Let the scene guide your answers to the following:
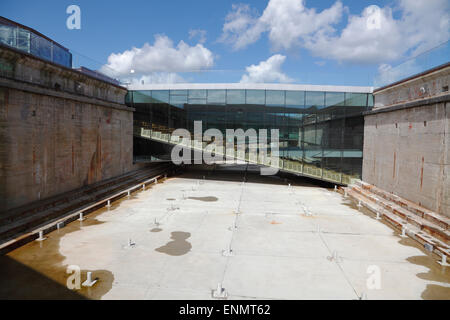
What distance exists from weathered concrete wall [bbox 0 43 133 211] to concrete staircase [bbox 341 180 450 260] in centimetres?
1775

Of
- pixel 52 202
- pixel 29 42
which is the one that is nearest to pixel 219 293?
pixel 52 202

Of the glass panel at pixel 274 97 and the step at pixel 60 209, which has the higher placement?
the glass panel at pixel 274 97

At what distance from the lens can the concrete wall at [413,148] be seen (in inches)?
539

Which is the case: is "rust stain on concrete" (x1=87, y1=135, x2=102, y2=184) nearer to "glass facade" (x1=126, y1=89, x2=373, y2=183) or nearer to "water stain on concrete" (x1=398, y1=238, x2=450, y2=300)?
"glass facade" (x1=126, y1=89, x2=373, y2=183)

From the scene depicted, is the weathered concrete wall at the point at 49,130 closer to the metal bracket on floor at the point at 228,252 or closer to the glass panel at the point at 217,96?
the glass panel at the point at 217,96

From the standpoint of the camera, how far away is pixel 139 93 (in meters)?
28.3

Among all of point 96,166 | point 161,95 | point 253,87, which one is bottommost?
point 96,166

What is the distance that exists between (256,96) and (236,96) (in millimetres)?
1881

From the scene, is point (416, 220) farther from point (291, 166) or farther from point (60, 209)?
point (60, 209)

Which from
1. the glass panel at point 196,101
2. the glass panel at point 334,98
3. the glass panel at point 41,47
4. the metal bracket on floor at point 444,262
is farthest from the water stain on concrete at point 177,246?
the glass panel at point 334,98

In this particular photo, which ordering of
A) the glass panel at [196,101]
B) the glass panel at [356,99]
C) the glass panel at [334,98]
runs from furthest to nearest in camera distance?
the glass panel at [196,101] → the glass panel at [334,98] → the glass panel at [356,99]

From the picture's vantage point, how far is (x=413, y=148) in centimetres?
1620
